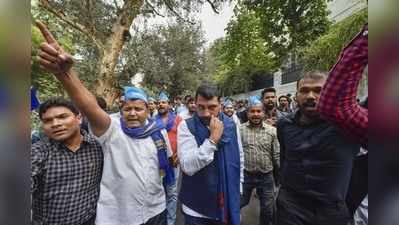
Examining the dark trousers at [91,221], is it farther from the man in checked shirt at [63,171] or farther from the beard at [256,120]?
the beard at [256,120]

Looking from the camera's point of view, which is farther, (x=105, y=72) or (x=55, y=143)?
(x=105, y=72)

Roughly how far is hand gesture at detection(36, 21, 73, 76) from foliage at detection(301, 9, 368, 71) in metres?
8.45

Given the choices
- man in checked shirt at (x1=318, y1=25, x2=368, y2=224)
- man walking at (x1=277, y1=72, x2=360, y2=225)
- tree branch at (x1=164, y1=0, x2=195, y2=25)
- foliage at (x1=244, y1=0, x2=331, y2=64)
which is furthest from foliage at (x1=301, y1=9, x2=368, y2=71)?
man in checked shirt at (x1=318, y1=25, x2=368, y2=224)

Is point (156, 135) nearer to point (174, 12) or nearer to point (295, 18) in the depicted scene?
point (174, 12)

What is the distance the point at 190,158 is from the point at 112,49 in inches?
278

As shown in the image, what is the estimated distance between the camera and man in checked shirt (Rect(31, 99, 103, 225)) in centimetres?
172

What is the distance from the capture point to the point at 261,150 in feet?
13.1

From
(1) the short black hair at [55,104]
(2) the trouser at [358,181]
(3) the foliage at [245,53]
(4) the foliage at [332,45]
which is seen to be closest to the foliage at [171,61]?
(3) the foliage at [245,53]

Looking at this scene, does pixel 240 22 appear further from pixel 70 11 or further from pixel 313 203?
pixel 313 203

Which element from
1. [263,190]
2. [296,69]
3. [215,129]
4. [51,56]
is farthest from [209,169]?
[296,69]

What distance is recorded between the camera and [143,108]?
2.42 m

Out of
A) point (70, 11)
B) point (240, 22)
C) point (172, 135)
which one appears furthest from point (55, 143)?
point (240, 22)

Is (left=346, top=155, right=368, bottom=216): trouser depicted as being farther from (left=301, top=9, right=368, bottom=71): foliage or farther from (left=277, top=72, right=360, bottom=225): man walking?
(left=301, top=9, right=368, bottom=71): foliage

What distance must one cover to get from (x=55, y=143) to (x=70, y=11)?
8.42 m
